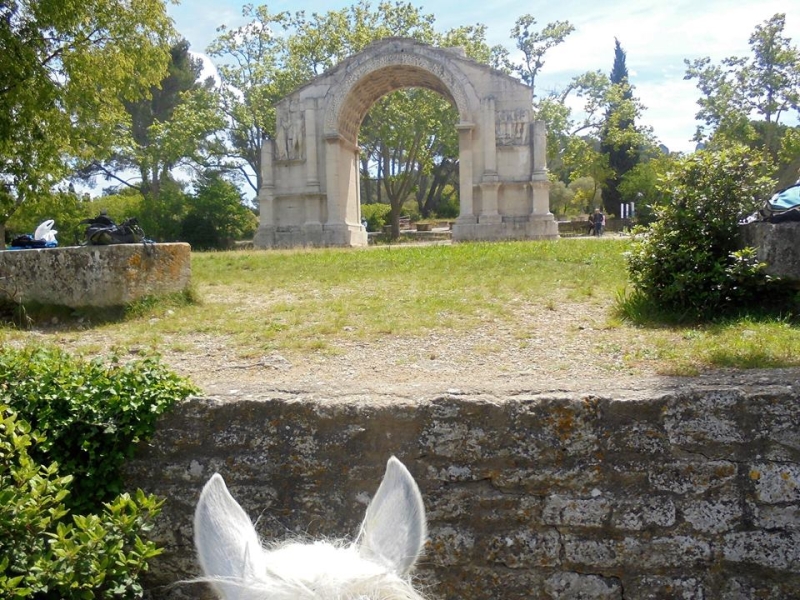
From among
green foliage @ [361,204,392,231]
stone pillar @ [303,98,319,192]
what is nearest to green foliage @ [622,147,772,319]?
stone pillar @ [303,98,319,192]

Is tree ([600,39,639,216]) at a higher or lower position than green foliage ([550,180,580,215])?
higher

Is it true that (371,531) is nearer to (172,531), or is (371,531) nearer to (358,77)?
(172,531)

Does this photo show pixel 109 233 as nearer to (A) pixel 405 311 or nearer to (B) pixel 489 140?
(A) pixel 405 311

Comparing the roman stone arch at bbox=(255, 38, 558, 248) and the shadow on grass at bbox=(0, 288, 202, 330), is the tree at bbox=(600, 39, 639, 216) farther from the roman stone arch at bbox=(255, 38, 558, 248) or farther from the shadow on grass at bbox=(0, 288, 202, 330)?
the shadow on grass at bbox=(0, 288, 202, 330)

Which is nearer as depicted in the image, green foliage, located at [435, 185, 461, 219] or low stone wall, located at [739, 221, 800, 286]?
low stone wall, located at [739, 221, 800, 286]

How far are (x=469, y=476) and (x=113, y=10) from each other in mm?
11434

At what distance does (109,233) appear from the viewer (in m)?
7.53

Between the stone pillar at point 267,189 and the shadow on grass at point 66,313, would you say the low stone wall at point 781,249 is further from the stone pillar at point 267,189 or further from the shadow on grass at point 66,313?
the stone pillar at point 267,189

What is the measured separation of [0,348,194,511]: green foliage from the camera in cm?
326

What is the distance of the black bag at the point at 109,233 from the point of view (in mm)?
7469

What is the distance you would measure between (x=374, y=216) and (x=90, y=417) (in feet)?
119

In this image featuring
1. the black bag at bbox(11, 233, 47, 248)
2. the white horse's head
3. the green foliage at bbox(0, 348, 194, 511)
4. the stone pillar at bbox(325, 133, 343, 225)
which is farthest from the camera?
the stone pillar at bbox(325, 133, 343, 225)

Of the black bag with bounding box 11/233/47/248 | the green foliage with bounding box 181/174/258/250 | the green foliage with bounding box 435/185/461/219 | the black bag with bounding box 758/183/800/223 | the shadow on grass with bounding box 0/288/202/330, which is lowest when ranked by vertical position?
the shadow on grass with bounding box 0/288/202/330

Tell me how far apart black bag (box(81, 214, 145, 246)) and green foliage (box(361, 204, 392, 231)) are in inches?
1212
